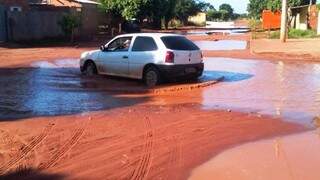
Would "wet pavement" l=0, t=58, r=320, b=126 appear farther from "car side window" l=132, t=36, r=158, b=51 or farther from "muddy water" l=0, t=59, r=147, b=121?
"car side window" l=132, t=36, r=158, b=51

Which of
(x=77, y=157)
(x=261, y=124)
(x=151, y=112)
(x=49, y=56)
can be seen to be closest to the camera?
(x=77, y=157)

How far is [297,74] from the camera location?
19.1 meters

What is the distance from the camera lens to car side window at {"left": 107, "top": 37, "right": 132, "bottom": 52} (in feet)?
56.2

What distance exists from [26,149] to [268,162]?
12.0 feet

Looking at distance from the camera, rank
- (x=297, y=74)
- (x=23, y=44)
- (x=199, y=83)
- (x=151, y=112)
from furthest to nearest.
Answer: (x=23, y=44) → (x=297, y=74) → (x=199, y=83) → (x=151, y=112)

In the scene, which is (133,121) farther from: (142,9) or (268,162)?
(142,9)

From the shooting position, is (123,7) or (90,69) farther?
(123,7)

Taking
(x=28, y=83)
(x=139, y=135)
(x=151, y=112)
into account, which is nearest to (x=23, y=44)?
(x=28, y=83)

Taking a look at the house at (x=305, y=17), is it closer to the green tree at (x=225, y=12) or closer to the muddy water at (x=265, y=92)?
the muddy water at (x=265, y=92)

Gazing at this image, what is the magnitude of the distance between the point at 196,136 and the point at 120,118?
217cm

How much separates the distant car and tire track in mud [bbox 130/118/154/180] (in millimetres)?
6168

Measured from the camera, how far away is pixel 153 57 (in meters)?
16.1

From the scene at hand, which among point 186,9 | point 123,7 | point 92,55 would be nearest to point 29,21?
point 123,7

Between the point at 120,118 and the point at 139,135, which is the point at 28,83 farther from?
the point at 139,135
